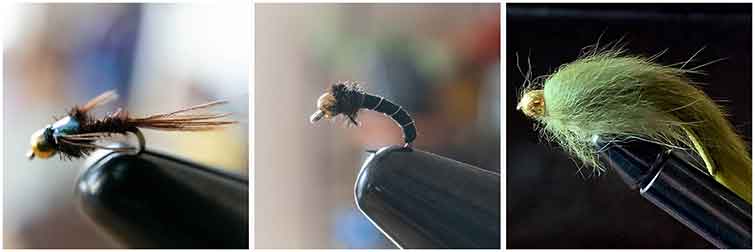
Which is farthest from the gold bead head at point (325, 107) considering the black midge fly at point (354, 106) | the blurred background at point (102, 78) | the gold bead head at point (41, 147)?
the gold bead head at point (41, 147)

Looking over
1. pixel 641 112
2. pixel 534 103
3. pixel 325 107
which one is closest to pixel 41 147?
pixel 325 107

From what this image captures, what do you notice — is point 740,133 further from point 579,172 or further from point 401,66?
point 401,66

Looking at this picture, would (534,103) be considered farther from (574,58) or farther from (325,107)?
(325,107)

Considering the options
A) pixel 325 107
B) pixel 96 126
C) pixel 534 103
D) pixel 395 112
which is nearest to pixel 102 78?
pixel 96 126

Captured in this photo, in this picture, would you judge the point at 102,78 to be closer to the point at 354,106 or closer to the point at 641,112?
the point at 354,106

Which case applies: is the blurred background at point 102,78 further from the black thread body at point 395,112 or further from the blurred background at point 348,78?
the black thread body at point 395,112

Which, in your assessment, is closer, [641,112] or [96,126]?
[641,112]

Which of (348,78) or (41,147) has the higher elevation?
(348,78)
